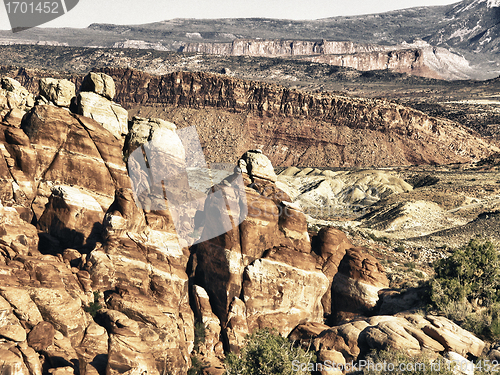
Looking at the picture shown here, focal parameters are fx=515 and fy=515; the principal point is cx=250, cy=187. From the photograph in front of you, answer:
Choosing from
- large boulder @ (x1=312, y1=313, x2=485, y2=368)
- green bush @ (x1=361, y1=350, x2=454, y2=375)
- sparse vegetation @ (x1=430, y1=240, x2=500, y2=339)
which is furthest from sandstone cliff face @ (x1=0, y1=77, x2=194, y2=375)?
sparse vegetation @ (x1=430, y1=240, x2=500, y2=339)

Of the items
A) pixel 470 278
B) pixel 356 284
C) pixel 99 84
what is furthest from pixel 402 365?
pixel 99 84

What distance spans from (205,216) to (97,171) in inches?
347

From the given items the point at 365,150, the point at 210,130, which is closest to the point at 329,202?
the point at 365,150

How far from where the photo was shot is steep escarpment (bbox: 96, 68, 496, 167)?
162 m

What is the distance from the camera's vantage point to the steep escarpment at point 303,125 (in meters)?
162

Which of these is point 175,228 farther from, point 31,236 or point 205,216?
point 31,236

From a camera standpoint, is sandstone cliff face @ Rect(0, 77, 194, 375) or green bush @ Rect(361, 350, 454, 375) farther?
sandstone cliff face @ Rect(0, 77, 194, 375)

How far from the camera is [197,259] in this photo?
37.6 m

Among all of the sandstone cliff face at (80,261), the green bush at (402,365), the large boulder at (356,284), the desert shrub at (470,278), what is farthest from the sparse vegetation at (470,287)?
→ the sandstone cliff face at (80,261)

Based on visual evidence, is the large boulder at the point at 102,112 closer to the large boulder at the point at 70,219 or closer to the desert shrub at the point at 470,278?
the large boulder at the point at 70,219

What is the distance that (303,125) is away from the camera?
6703 inches

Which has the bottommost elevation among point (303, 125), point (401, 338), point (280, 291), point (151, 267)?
point (303, 125)

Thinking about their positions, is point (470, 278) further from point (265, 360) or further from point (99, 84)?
point (99, 84)

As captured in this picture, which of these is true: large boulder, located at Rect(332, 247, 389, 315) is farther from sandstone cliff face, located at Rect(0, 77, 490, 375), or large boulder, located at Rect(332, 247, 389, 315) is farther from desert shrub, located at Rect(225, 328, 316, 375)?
desert shrub, located at Rect(225, 328, 316, 375)
